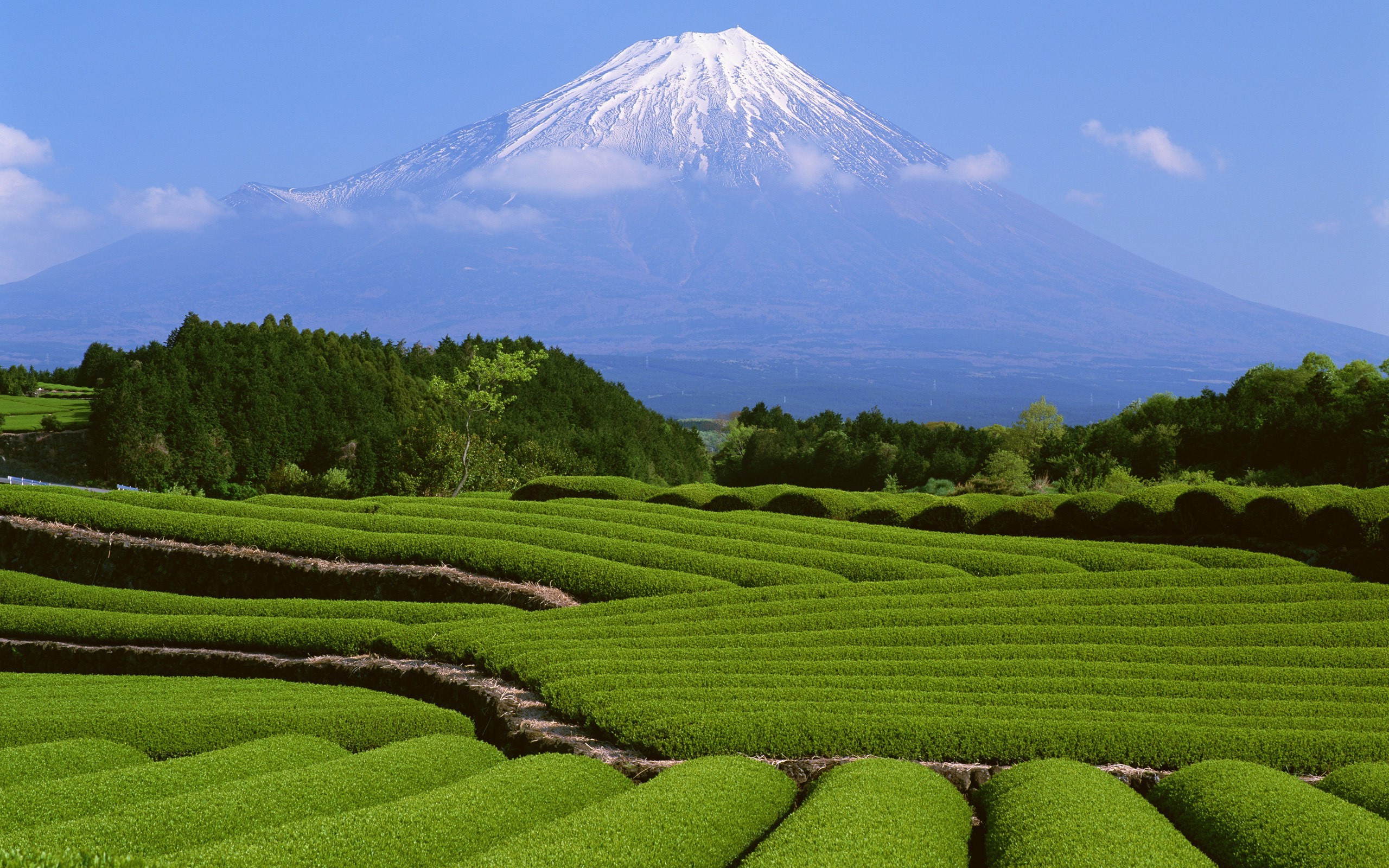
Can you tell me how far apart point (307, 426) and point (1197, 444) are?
52534mm

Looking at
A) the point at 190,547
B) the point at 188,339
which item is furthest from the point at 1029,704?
the point at 188,339

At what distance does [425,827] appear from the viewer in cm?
832

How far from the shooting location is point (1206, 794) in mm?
9641

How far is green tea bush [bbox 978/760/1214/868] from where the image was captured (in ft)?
25.7

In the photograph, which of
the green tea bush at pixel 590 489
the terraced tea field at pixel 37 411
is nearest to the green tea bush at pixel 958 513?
the green tea bush at pixel 590 489

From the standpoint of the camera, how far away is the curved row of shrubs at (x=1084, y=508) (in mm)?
20250

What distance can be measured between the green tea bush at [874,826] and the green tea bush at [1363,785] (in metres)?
4.02

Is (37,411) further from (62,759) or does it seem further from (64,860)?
(64,860)

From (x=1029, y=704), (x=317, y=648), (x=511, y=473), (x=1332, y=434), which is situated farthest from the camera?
(x=511, y=473)

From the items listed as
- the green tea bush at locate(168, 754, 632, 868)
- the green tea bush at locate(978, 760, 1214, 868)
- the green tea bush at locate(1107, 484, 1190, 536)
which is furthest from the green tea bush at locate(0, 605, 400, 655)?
the green tea bush at locate(1107, 484, 1190, 536)

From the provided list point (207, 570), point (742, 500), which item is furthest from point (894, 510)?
point (207, 570)

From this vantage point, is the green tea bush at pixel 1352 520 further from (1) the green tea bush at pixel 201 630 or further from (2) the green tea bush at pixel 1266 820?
(1) the green tea bush at pixel 201 630

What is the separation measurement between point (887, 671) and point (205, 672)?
13.0 meters

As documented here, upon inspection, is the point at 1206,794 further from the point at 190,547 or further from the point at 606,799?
the point at 190,547
